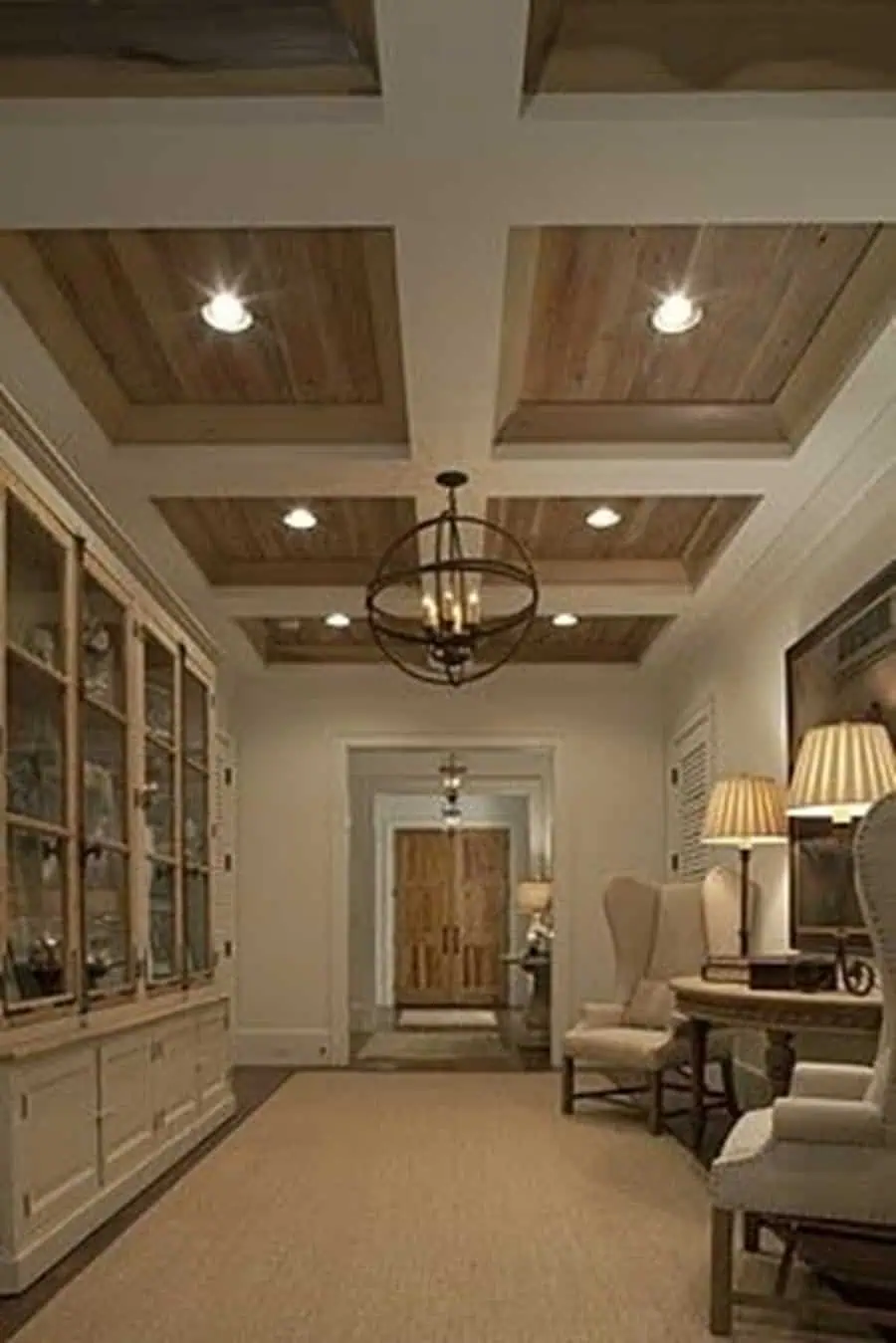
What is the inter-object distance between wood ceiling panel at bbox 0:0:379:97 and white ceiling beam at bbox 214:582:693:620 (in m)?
4.54

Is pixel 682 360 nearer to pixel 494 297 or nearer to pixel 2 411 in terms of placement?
pixel 494 297

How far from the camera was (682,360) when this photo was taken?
14.6 feet

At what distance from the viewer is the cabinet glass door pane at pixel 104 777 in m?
5.05

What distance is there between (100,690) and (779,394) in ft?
8.38

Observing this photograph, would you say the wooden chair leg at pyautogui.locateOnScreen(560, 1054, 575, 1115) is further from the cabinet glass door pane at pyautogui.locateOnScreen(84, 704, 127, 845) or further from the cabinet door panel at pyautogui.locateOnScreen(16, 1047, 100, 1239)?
the cabinet door panel at pyautogui.locateOnScreen(16, 1047, 100, 1239)

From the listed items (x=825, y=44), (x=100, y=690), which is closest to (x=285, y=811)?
(x=100, y=690)

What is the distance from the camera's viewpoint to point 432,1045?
11.3 metres

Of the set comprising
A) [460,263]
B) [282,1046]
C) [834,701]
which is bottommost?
[282,1046]

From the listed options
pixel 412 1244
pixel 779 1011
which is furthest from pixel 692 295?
pixel 412 1244

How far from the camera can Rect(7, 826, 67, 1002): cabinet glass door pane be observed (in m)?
4.18

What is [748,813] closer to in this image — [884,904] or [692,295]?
[692,295]

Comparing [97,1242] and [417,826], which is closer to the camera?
[97,1242]

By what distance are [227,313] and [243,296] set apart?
0.09 meters

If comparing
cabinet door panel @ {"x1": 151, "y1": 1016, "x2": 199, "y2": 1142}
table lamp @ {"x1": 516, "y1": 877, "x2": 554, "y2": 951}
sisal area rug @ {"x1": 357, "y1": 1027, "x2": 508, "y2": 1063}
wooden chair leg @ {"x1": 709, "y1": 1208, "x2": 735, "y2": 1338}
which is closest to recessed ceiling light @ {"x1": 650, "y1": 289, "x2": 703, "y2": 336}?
wooden chair leg @ {"x1": 709, "y1": 1208, "x2": 735, "y2": 1338}
